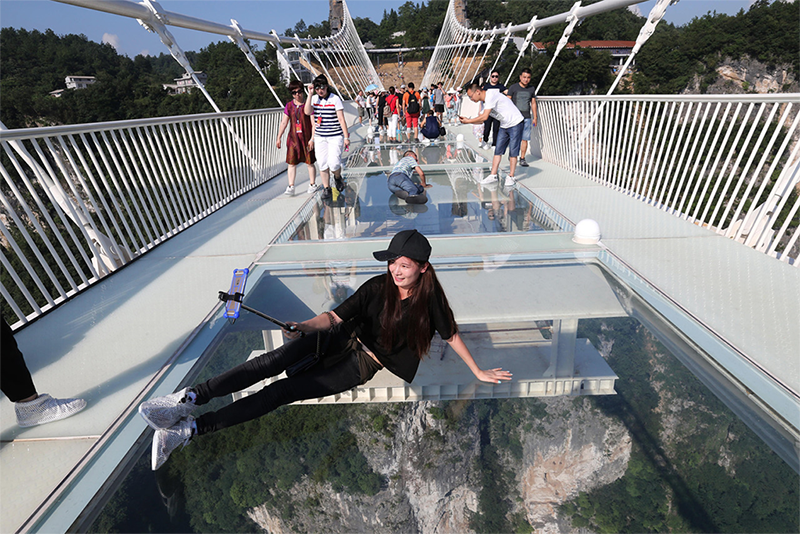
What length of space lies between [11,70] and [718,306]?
46.4 feet

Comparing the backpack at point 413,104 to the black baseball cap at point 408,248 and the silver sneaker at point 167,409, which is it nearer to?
the black baseball cap at point 408,248

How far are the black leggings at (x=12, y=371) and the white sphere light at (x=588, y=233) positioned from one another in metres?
3.37

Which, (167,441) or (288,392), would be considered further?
(288,392)

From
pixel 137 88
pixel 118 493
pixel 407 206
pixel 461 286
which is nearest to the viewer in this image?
pixel 118 493

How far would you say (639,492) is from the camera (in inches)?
71.6

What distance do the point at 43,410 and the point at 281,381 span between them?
921mm

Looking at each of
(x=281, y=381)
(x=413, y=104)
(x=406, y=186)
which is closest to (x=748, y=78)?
(x=413, y=104)

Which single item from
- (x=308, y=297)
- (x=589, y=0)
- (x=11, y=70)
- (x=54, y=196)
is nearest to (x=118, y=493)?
(x=308, y=297)

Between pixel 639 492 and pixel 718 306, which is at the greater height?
pixel 718 306

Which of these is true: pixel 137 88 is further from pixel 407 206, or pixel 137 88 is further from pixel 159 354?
pixel 159 354

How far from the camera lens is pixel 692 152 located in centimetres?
427

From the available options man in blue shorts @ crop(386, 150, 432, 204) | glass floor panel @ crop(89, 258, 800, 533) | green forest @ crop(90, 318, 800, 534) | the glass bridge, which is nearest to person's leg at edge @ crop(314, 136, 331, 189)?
man in blue shorts @ crop(386, 150, 432, 204)

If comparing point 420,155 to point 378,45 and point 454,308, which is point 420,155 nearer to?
point 454,308

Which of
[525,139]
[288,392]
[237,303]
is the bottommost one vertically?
[525,139]
